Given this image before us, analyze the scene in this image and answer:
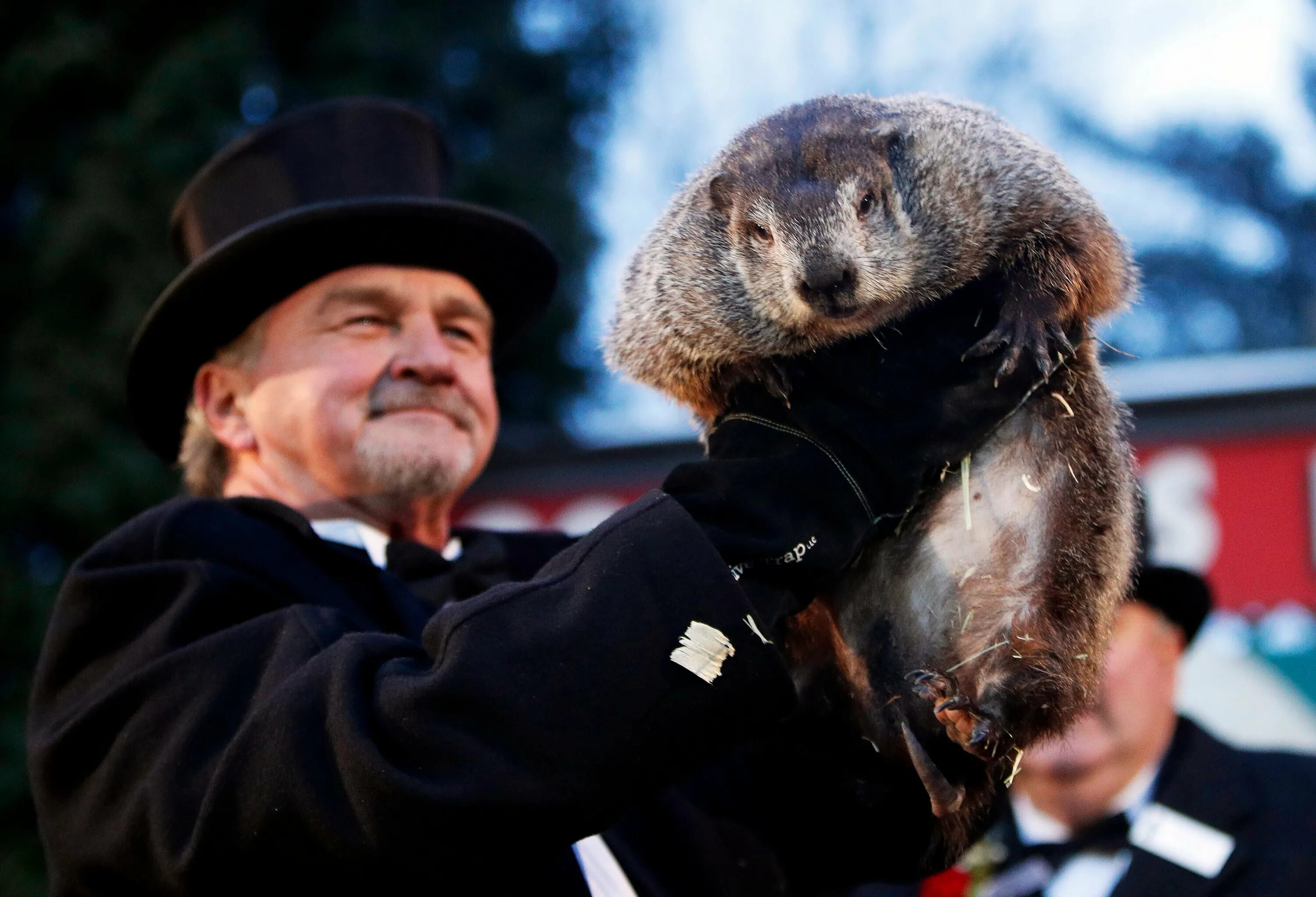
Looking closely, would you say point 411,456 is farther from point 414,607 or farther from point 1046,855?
point 1046,855

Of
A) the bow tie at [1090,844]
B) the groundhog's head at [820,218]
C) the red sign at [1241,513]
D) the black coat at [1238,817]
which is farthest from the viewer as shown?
the red sign at [1241,513]

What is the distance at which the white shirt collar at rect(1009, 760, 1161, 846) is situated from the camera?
3.89 meters

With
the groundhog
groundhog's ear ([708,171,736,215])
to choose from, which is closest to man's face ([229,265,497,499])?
the groundhog

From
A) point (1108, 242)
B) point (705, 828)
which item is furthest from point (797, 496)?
point (1108, 242)

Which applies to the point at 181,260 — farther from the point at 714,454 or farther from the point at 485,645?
the point at 485,645

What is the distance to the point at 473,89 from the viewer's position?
467 inches

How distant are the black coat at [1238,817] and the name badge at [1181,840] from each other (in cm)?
2

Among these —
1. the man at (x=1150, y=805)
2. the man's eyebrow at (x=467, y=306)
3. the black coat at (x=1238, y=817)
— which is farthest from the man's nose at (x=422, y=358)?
the man at (x=1150, y=805)

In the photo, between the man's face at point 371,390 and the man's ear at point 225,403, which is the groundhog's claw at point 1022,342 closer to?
the man's face at point 371,390

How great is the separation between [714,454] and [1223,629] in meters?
5.42

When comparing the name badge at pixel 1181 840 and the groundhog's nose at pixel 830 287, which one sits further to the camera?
the name badge at pixel 1181 840

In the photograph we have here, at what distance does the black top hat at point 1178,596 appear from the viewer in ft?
12.9

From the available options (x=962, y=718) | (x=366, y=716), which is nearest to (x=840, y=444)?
(x=962, y=718)

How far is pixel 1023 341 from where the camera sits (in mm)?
2105
